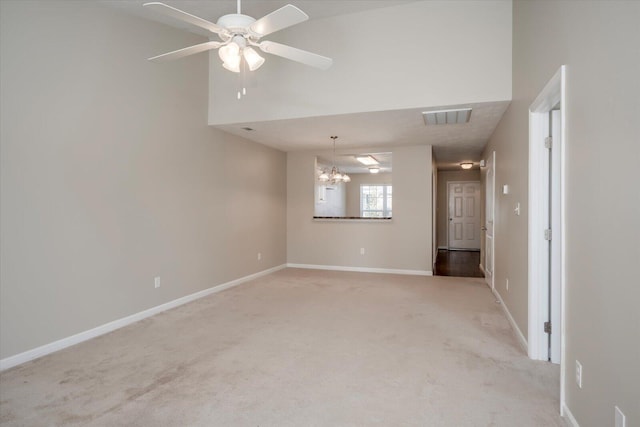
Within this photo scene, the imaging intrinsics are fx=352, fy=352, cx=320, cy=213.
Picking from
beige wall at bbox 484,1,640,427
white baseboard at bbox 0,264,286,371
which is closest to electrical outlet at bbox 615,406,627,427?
beige wall at bbox 484,1,640,427

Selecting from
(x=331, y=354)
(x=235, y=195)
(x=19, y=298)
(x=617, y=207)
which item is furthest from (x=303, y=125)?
(x=617, y=207)

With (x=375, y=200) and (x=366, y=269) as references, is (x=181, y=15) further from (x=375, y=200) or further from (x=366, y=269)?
(x=375, y=200)

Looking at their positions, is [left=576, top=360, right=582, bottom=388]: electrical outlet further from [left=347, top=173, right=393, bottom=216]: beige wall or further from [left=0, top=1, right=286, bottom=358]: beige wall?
[left=347, top=173, right=393, bottom=216]: beige wall

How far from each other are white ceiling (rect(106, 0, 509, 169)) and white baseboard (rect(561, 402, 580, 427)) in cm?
288

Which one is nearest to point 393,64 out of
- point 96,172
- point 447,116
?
point 447,116

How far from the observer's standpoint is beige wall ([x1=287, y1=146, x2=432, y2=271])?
6348 millimetres

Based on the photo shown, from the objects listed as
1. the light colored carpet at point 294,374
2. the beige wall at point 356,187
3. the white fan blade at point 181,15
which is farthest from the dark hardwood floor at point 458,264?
the white fan blade at point 181,15

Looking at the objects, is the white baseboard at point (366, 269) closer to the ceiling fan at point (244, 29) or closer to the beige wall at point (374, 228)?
the beige wall at point (374, 228)

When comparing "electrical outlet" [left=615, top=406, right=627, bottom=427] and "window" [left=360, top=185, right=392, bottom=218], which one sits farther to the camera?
"window" [left=360, top=185, right=392, bottom=218]

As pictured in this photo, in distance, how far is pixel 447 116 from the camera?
4254mm

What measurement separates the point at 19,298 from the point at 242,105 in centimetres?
313

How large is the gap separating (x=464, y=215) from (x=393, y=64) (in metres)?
7.31

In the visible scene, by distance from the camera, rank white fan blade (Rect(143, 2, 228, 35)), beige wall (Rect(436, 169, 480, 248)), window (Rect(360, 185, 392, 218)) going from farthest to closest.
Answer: window (Rect(360, 185, 392, 218))
beige wall (Rect(436, 169, 480, 248))
white fan blade (Rect(143, 2, 228, 35))

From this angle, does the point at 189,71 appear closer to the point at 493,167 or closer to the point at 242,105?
the point at 242,105
